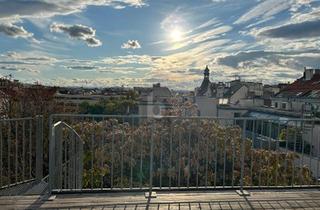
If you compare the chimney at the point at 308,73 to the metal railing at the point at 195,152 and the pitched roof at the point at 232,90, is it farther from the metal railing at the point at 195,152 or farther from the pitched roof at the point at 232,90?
the metal railing at the point at 195,152

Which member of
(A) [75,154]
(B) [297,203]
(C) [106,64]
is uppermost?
(C) [106,64]

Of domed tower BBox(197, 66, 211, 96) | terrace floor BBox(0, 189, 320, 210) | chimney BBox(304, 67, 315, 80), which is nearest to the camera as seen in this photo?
terrace floor BBox(0, 189, 320, 210)

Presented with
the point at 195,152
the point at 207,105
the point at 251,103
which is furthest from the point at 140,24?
the point at 251,103

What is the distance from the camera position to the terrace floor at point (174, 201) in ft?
15.8

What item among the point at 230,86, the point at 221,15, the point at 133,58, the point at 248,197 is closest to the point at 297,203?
the point at 248,197

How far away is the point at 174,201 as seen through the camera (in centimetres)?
506

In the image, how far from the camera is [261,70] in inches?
1662

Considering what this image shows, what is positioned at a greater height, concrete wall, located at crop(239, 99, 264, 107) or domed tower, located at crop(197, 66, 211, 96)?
domed tower, located at crop(197, 66, 211, 96)

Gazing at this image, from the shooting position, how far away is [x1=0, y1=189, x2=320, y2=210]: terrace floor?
4.81m

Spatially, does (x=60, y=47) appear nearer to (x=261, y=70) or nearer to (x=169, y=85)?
(x=169, y=85)

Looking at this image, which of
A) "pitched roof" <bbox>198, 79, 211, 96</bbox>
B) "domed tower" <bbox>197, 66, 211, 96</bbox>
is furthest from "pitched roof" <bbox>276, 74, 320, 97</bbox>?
"pitched roof" <bbox>198, 79, 211, 96</bbox>

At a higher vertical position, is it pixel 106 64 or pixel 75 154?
pixel 106 64

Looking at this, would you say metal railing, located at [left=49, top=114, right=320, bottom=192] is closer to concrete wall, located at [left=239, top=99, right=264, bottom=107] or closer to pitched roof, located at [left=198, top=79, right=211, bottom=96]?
concrete wall, located at [left=239, top=99, right=264, bottom=107]

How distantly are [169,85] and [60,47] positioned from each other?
19699 millimetres
